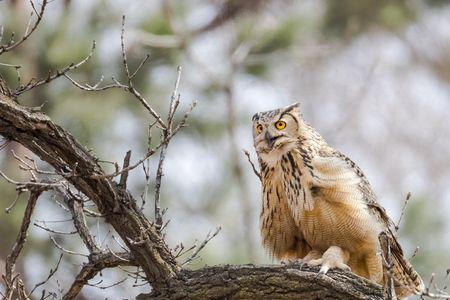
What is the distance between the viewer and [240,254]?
11969 millimetres

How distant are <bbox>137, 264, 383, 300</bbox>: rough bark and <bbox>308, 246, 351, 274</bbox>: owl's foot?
5.9 inches

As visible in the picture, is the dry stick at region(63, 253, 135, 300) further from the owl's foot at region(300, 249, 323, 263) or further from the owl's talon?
the owl's foot at region(300, 249, 323, 263)

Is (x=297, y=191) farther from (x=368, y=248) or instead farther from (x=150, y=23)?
(x=150, y=23)

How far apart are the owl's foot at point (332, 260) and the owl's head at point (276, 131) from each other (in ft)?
2.08

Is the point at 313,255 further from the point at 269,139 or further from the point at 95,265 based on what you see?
the point at 95,265

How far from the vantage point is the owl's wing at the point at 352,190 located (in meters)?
5.66

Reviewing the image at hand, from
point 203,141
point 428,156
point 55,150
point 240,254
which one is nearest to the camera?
point 55,150

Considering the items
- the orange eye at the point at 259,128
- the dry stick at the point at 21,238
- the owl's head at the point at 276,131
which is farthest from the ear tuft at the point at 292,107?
the dry stick at the point at 21,238

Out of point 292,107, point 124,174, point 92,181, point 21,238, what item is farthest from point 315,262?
point 21,238

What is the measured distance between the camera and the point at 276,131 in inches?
231

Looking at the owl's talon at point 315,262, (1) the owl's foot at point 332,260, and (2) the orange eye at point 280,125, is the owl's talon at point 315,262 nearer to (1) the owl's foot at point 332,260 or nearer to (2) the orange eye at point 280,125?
(1) the owl's foot at point 332,260

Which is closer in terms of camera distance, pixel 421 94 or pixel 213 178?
pixel 213 178

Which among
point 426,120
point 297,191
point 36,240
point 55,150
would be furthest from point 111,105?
point 426,120

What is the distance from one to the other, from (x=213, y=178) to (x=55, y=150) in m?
8.70
